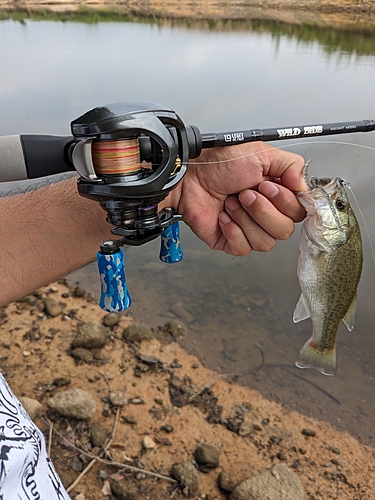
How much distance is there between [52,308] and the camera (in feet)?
12.9

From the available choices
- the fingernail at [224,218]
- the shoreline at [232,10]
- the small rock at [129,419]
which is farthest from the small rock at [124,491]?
the shoreline at [232,10]

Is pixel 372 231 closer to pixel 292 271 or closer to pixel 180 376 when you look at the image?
pixel 292 271

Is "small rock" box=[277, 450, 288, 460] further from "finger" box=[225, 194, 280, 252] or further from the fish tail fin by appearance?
"finger" box=[225, 194, 280, 252]

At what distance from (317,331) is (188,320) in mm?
2395

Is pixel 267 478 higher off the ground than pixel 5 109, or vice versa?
pixel 5 109

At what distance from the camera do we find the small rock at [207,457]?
8.98ft

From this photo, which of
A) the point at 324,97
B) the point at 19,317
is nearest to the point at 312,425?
the point at 19,317

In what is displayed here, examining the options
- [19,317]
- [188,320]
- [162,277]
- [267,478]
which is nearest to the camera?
[267,478]

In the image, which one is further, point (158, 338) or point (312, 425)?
point (158, 338)

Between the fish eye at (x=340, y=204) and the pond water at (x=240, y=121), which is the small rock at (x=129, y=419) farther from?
the fish eye at (x=340, y=204)

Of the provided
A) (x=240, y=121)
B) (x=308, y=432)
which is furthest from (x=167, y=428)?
(x=240, y=121)

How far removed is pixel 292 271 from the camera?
194 inches

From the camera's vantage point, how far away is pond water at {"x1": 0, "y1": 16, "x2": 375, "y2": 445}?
12.7 ft

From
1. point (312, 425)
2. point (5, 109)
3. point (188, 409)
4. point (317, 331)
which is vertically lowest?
point (312, 425)
